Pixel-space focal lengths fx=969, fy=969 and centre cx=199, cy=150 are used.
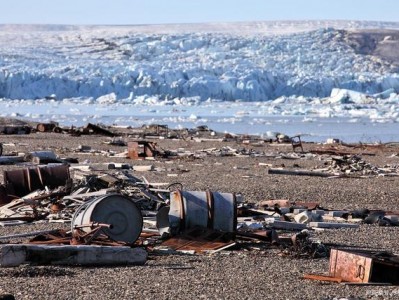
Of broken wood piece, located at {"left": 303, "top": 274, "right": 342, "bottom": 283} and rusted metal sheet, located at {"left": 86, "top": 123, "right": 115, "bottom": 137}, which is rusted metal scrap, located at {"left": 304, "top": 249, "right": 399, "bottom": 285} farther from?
rusted metal sheet, located at {"left": 86, "top": 123, "right": 115, "bottom": 137}

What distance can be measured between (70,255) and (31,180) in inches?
162

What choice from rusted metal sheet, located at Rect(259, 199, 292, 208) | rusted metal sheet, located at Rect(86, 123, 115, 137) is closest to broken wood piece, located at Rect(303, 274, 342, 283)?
rusted metal sheet, located at Rect(259, 199, 292, 208)

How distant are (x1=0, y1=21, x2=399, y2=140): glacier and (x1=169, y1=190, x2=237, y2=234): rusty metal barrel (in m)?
22.6

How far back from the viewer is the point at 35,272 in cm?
614

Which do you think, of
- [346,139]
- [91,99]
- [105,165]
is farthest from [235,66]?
[105,165]

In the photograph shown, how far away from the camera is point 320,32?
5750cm

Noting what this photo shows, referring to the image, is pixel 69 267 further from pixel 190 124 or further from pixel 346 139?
pixel 190 124

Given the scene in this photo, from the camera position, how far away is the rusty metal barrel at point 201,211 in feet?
25.4

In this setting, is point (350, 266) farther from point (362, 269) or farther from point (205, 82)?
point (205, 82)

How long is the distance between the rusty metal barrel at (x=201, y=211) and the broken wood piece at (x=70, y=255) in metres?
1.09

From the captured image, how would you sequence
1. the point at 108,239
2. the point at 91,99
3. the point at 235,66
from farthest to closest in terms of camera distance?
the point at 235,66
the point at 91,99
the point at 108,239

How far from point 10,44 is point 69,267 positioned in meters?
56.1

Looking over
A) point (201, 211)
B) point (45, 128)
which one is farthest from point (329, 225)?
point (45, 128)

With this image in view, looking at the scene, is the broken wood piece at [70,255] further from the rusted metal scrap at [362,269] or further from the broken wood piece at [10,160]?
the broken wood piece at [10,160]
